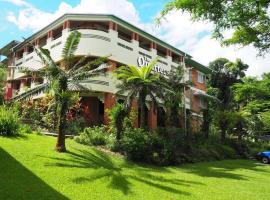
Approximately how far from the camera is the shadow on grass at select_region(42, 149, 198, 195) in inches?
533

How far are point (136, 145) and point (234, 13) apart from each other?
12826 mm

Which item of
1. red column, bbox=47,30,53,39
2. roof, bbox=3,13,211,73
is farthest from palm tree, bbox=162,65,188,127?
red column, bbox=47,30,53,39

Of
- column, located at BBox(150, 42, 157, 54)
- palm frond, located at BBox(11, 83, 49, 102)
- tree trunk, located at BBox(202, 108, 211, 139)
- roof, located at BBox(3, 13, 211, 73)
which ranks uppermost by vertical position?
roof, located at BBox(3, 13, 211, 73)

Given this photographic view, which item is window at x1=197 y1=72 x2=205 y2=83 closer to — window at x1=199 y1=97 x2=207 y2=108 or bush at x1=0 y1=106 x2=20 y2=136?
window at x1=199 y1=97 x2=207 y2=108

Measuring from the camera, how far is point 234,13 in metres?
9.42

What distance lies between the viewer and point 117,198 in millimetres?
11609

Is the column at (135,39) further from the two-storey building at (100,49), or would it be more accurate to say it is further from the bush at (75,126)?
the bush at (75,126)

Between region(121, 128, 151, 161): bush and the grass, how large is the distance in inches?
53.2

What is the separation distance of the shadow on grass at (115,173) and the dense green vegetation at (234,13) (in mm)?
6165

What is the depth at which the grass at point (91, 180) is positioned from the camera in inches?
463

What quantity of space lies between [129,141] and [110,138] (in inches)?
92.1

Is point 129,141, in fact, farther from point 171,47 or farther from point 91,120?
point 171,47

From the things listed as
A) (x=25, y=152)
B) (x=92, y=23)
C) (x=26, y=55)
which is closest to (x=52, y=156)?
(x=25, y=152)

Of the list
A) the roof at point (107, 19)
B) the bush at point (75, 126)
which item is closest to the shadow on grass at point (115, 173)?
the bush at point (75, 126)
